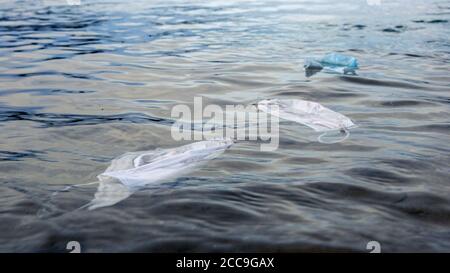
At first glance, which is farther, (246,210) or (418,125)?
(418,125)

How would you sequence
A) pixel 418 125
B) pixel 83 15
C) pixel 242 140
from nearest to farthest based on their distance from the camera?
1. pixel 242 140
2. pixel 418 125
3. pixel 83 15

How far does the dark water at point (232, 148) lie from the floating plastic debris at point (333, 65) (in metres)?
0.15

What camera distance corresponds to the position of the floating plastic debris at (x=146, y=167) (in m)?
2.48

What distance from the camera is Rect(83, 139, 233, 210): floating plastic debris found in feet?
8.15

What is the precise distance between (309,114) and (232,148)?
39.9 inches

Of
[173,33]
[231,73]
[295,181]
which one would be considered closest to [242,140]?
[295,181]

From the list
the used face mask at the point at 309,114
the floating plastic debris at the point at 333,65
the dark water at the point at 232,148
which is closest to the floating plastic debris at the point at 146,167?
the dark water at the point at 232,148

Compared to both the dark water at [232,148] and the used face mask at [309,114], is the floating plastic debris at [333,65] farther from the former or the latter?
the used face mask at [309,114]

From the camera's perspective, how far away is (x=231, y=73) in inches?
233

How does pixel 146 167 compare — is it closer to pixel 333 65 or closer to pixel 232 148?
pixel 232 148

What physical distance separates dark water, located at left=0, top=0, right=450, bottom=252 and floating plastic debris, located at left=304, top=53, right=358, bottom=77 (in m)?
0.15

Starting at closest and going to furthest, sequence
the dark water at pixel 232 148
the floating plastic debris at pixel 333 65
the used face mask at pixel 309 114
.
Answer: the dark water at pixel 232 148 → the used face mask at pixel 309 114 → the floating plastic debris at pixel 333 65

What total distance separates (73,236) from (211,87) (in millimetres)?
3307
